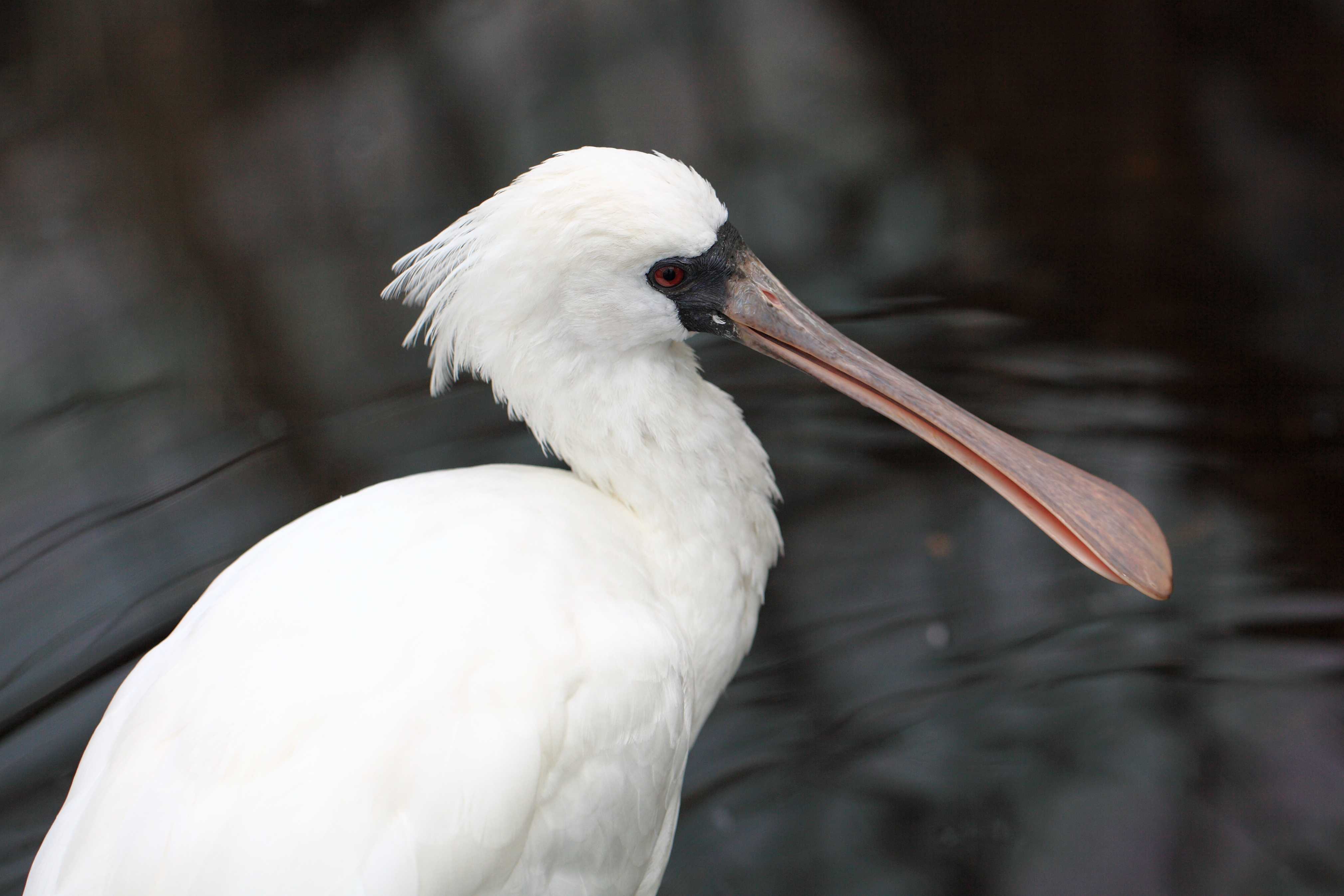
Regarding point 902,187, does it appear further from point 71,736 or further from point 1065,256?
point 71,736

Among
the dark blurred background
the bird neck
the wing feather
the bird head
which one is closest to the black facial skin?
the bird head

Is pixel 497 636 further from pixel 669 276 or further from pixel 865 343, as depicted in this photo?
pixel 865 343

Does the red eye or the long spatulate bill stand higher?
the red eye

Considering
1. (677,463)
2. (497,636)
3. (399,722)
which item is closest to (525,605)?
(497,636)

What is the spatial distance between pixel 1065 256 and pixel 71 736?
10.2ft

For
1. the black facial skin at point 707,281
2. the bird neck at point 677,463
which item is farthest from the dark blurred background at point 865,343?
the black facial skin at point 707,281

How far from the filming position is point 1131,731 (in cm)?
269

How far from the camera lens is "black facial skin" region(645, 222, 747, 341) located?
2002mm

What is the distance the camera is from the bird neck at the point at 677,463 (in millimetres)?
2094

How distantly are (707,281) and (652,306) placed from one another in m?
0.11

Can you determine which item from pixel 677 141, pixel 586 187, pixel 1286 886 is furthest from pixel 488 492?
pixel 677 141

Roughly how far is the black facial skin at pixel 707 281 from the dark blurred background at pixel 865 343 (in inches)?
44.4

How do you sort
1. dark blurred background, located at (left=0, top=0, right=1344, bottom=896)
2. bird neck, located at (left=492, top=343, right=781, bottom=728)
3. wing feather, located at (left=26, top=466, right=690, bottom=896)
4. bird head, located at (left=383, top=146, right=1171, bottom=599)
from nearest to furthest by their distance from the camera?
wing feather, located at (left=26, top=466, right=690, bottom=896) → bird head, located at (left=383, top=146, right=1171, bottom=599) → bird neck, located at (left=492, top=343, right=781, bottom=728) → dark blurred background, located at (left=0, top=0, right=1344, bottom=896)

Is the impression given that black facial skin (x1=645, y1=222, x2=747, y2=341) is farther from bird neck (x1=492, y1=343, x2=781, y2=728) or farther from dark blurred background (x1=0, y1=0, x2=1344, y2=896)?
dark blurred background (x1=0, y1=0, x2=1344, y2=896)
